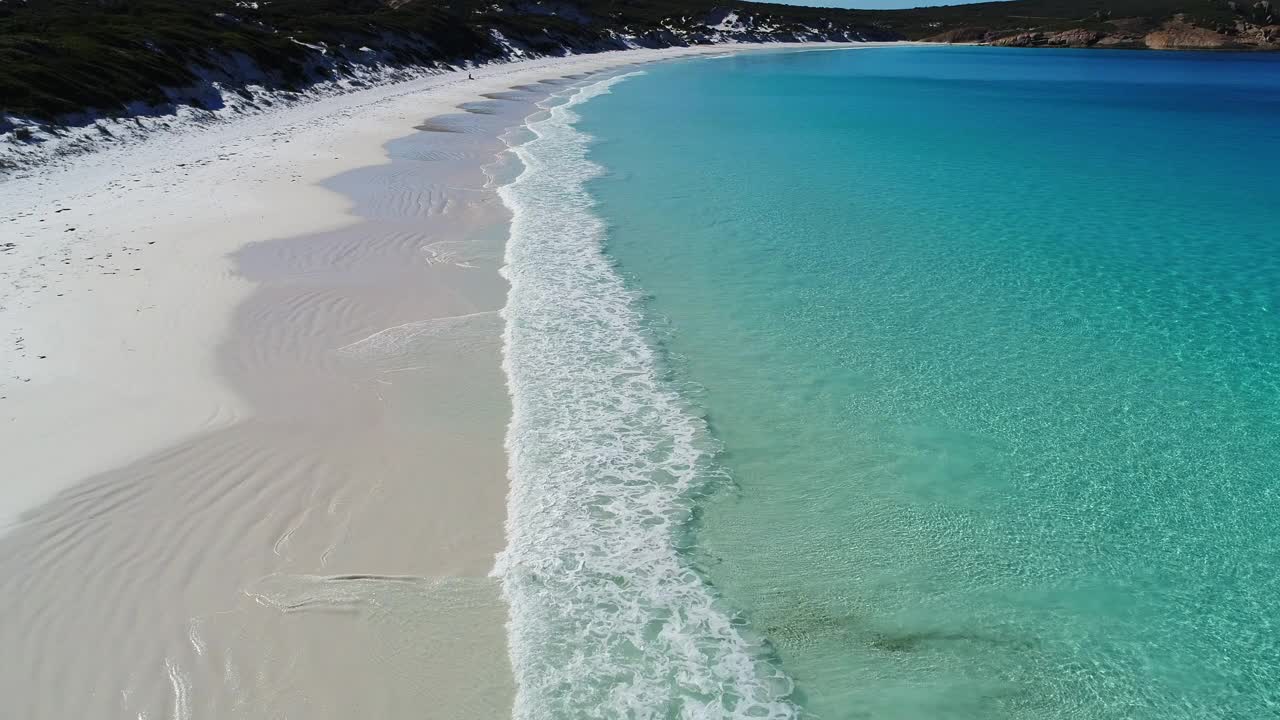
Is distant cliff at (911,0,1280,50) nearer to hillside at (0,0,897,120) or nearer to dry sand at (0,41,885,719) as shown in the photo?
hillside at (0,0,897,120)

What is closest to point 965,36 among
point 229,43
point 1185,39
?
point 1185,39

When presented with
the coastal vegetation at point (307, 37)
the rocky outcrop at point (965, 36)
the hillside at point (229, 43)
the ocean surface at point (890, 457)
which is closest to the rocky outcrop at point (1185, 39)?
the coastal vegetation at point (307, 37)

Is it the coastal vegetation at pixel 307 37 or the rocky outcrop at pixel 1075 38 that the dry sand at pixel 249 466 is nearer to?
the coastal vegetation at pixel 307 37

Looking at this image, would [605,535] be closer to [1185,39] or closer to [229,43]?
[229,43]

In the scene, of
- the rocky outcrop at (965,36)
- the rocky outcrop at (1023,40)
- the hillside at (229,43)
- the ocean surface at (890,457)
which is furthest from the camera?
the rocky outcrop at (965,36)

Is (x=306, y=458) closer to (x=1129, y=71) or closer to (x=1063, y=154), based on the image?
(x=1063, y=154)

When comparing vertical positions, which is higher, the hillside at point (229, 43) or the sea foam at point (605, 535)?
the hillside at point (229, 43)

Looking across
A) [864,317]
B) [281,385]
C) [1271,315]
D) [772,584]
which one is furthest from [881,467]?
[1271,315]
